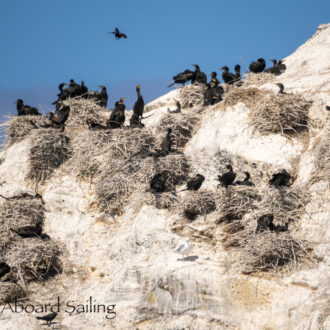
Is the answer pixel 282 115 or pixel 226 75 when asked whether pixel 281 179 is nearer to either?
pixel 282 115

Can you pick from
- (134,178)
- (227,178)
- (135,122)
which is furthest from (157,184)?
(135,122)

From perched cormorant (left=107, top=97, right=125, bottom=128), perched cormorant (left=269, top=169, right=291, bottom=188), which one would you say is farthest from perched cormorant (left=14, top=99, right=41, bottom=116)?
perched cormorant (left=269, top=169, right=291, bottom=188)

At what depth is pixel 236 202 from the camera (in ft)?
47.6

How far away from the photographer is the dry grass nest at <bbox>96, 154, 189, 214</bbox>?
1656cm

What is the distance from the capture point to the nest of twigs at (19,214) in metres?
16.6

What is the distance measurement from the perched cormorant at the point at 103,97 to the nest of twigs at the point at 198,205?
750 cm

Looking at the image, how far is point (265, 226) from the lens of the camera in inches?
521

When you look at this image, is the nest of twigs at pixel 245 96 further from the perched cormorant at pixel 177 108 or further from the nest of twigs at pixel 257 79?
the nest of twigs at pixel 257 79

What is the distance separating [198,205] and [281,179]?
1875 mm

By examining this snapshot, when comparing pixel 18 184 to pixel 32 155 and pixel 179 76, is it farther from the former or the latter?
pixel 179 76

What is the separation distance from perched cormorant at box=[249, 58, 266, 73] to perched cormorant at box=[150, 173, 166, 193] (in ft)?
21.5

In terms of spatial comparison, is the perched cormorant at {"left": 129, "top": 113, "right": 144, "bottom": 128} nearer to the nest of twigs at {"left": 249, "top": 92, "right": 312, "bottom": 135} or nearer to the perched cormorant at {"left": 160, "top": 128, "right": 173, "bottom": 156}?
the perched cormorant at {"left": 160, "top": 128, "right": 173, "bottom": 156}

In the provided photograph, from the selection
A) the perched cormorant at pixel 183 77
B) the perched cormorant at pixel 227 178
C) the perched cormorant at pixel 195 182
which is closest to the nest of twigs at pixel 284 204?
the perched cormorant at pixel 227 178

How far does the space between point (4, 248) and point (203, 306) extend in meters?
5.70
